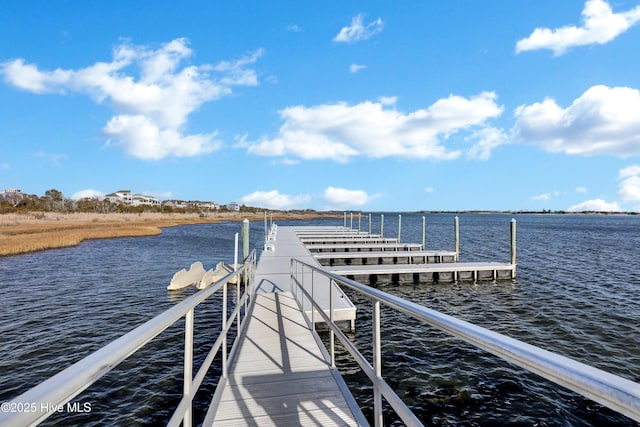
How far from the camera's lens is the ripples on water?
569 cm

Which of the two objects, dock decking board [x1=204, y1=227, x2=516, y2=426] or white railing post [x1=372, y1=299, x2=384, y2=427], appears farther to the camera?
dock decking board [x1=204, y1=227, x2=516, y2=426]

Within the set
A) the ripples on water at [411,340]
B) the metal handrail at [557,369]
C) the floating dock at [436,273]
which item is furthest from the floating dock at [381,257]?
the metal handrail at [557,369]

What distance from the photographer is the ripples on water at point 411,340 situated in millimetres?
5691

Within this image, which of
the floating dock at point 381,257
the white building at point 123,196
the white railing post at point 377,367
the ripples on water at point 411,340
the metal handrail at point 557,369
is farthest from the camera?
the white building at point 123,196

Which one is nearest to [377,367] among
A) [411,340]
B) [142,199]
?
[411,340]

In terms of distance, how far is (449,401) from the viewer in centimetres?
583

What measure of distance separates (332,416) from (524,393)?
486 cm

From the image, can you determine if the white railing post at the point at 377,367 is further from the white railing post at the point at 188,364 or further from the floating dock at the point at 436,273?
the floating dock at the point at 436,273

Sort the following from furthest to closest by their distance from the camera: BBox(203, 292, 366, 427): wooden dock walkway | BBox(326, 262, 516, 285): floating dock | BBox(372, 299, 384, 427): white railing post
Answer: BBox(326, 262, 516, 285): floating dock → BBox(203, 292, 366, 427): wooden dock walkway → BBox(372, 299, 384, 427): white railing post

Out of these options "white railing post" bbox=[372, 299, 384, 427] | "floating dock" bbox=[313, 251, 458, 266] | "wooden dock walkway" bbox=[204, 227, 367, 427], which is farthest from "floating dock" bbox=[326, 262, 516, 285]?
"white railing post" bbox=[372, 299, 384, 427]

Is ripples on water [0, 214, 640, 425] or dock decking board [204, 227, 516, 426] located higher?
dock decking board [204, 227, 516, 426]

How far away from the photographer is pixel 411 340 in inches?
329

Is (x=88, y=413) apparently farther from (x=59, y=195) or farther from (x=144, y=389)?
(x=59, y=195)

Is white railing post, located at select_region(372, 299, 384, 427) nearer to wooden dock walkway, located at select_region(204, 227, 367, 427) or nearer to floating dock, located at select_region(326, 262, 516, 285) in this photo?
wooden dock walkway, located at select_region(204, 227, 367, 427)
